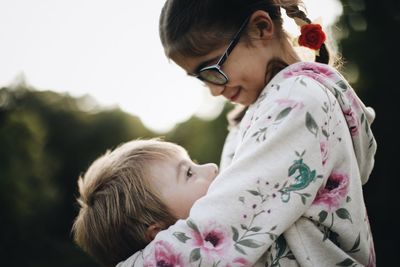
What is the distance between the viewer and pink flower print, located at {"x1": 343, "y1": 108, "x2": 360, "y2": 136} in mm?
2217

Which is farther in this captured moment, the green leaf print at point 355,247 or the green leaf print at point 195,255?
the green leaf print at point 355,247

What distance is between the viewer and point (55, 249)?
52.0 feet

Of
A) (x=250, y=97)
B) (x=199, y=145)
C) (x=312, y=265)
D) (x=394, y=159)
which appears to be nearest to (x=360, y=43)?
(x=394, y=159)

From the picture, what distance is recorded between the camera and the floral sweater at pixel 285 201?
1.86 metres

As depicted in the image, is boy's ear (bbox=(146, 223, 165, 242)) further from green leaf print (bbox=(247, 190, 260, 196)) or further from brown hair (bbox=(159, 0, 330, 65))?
brown hair (bbox=(159, 0, 330, 65))

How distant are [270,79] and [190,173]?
74cm

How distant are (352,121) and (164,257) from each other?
117 cm

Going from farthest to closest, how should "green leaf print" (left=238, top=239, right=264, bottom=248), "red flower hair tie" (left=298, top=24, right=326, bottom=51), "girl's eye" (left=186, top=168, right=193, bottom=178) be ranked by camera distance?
"girl's eye" (left=186, top=168, right=193, bottom=178) < "red flower hair tie" (left=298, top=24, right=326, bottom=51) < "green leaf print" (left=238, top=239, right=264, bottom=248)

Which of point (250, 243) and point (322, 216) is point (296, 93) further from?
point (250, 243)

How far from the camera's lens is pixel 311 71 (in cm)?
226

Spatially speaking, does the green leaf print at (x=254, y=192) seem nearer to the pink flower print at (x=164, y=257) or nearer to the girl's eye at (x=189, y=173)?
the pink flower print at (x=164, y=257)

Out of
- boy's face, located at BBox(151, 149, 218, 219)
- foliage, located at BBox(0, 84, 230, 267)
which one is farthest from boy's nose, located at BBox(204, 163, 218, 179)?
foliage, located at BBox(0, 84, 230, 267)

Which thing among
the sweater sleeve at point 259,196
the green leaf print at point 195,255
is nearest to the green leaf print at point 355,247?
the sweater sleeve at point 259,196

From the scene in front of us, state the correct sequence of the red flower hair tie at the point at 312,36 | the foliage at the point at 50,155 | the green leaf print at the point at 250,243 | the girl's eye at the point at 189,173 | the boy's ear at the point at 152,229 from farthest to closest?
the foliage at the point at 50,155 < the girl's eye at the point at 189,173 < the red flower hair tie at the point at 312,36 < the boy's ear at the point at 152,229 < the green leaf print at the point at 250,243
